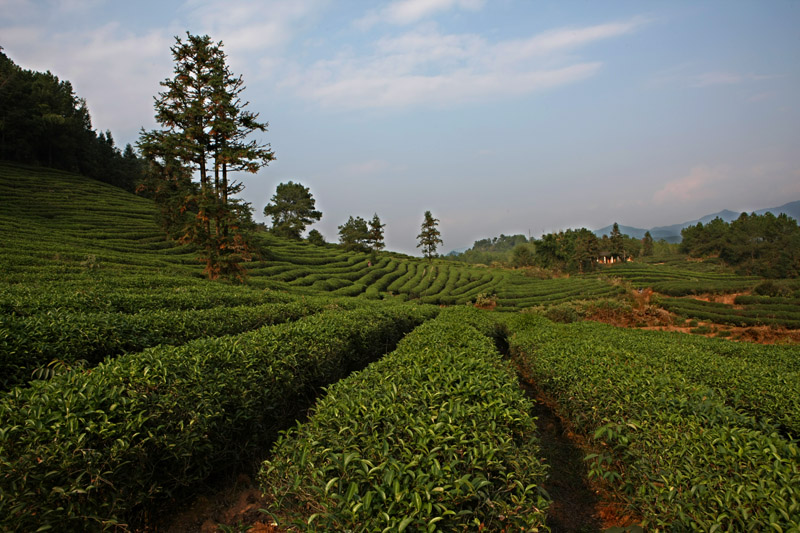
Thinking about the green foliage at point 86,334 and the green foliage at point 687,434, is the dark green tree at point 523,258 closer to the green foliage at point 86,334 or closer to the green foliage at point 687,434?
the green foliage at point 687,434

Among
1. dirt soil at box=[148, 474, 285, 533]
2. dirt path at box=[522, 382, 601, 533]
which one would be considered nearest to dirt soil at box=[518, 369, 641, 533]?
dirt path at box=[522, 382, 601, 533]

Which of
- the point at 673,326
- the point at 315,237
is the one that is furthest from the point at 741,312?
the point at 315,237

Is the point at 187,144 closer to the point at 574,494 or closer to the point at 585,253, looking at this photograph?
the point at 574,494

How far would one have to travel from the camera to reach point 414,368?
4.02m

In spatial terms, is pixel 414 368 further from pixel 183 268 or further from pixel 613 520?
pixel 183 268

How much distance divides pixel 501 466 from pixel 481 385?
1.11m

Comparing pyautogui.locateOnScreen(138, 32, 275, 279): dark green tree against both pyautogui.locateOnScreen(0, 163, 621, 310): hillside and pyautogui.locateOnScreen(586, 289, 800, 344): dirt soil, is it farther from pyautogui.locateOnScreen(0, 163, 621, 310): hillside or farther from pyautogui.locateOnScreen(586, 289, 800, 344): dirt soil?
pyautogui.locateOnScreen(586, 289, 800, 344): dirt soil

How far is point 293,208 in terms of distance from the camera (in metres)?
57.4

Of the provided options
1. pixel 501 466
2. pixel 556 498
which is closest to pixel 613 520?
pixel 556 498

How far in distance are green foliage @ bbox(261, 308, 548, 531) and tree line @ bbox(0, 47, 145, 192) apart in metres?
A: 38.9

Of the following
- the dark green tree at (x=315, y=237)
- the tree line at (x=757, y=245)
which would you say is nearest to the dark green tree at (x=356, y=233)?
the dark green tree at (x=315, y=237)

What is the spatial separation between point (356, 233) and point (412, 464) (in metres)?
49.1

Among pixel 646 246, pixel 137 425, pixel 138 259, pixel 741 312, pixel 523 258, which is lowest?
pixel 741 312

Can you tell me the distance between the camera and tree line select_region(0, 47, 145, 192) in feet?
107
